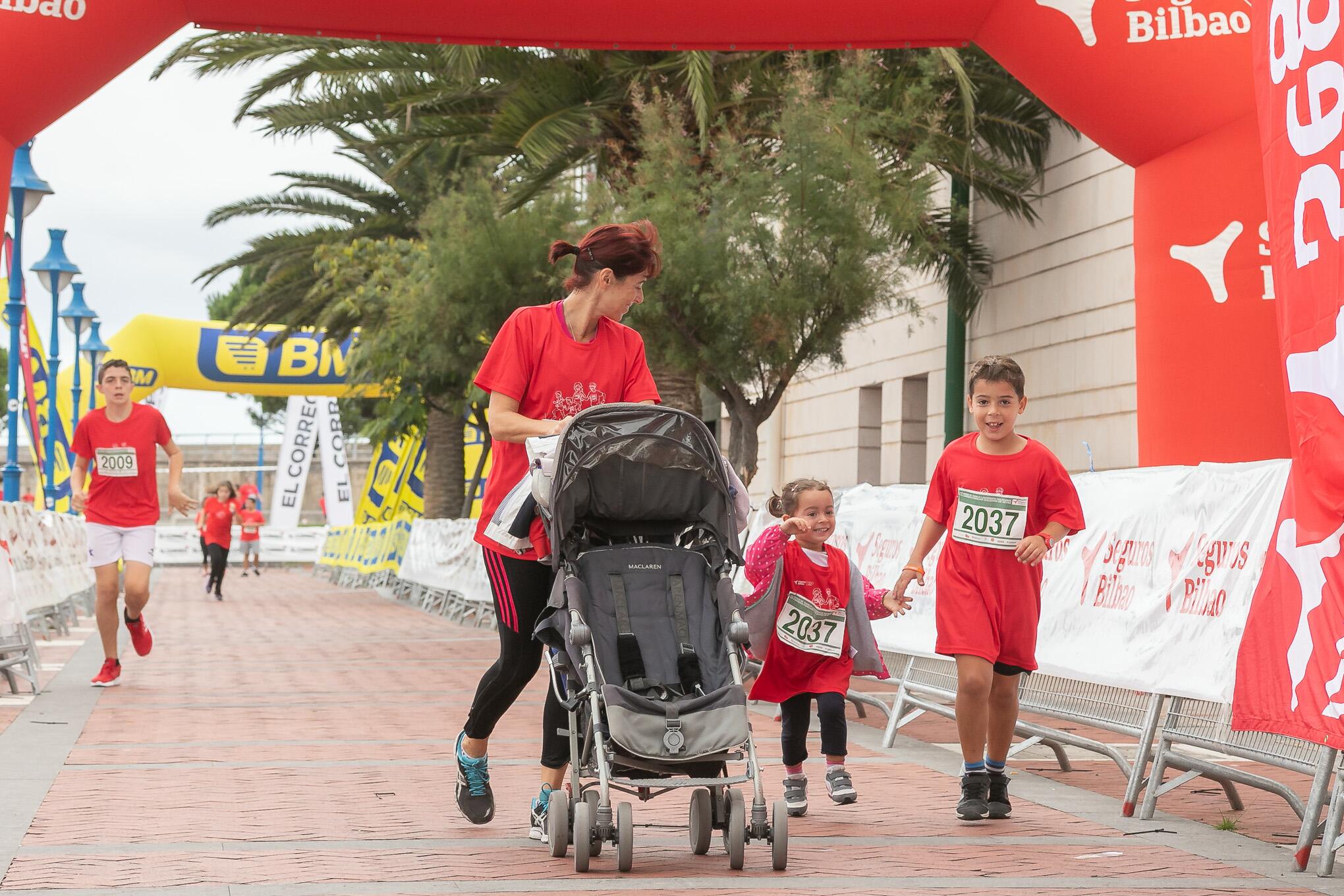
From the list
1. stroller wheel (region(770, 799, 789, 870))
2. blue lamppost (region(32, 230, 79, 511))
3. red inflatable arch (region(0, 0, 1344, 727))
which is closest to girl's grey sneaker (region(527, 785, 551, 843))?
stroller wheel (region(770, 799, 789, 870))

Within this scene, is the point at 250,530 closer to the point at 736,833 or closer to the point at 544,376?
the point at 544,376

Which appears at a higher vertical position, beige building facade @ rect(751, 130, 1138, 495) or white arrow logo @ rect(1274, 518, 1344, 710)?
beige building facade @ rect(751, 130, 1138, 495)

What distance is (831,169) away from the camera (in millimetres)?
16109

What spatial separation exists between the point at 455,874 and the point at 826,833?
1496 millimetres

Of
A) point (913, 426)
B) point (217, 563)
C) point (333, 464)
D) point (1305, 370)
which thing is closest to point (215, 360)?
point (333, 464)

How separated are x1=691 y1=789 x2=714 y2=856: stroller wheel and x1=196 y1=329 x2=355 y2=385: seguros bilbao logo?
3706 centimetres

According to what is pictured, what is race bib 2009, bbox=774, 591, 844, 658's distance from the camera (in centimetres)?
656

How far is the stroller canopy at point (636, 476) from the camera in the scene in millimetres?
5113

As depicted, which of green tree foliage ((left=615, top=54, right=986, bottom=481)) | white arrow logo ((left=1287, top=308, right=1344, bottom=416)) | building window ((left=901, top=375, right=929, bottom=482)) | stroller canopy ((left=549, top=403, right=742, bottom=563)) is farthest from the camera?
building window ((left=901, top=375, right=929, bottom=482))

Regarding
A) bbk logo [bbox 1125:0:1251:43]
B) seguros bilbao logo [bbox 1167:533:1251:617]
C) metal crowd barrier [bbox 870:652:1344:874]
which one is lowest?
metal crowd barrier [bbox 870:652:1344:874]

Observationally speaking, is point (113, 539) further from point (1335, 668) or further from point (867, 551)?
point (1335, 668)

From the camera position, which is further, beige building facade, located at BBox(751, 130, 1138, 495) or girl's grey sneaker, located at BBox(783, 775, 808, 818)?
beige building facade, located at BBox(751, 130, 1138, 495)

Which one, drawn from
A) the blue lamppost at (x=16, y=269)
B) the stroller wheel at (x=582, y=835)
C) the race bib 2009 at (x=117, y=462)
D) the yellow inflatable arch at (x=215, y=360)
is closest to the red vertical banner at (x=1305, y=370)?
the stroller wheel at (x=582, y=835)

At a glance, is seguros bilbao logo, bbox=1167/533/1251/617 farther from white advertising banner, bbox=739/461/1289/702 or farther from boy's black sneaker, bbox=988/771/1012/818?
boy's black sneaker, bbox=988/771/1012/818
